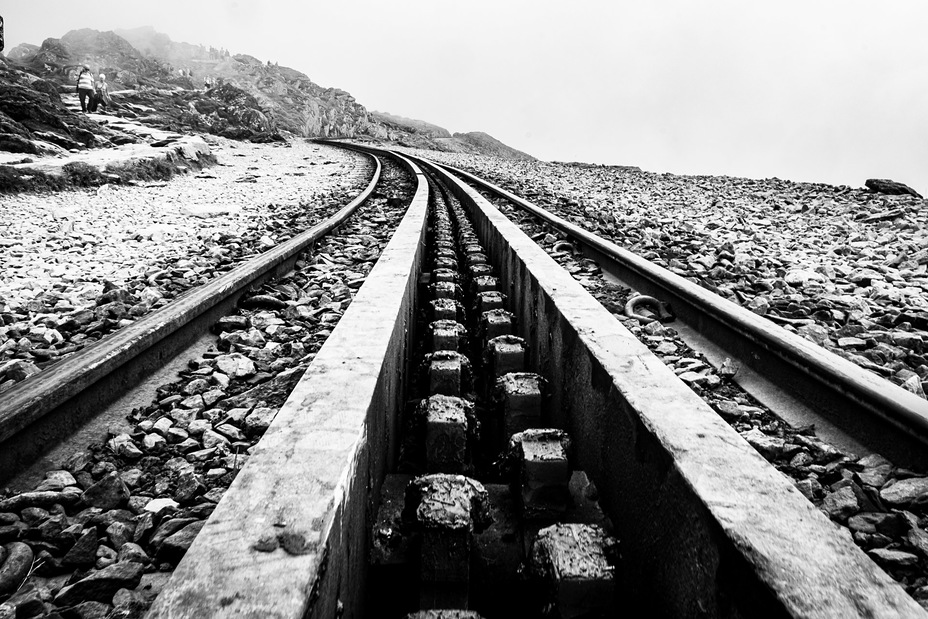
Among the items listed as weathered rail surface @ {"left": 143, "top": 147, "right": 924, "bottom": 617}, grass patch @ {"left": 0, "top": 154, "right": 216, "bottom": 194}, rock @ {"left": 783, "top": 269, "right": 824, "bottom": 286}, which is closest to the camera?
weathered rail surface @ {"left": 143, "top": 147, "right": 924, "bottom": 617}

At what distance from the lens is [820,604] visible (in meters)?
0.63

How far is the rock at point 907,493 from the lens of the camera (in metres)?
1.19

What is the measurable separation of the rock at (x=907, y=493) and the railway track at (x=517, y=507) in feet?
1.82

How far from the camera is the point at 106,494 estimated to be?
3.96ft

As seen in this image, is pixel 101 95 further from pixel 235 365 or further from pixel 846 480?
pixel 846 480

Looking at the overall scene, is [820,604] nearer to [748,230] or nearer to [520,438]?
[520,438]

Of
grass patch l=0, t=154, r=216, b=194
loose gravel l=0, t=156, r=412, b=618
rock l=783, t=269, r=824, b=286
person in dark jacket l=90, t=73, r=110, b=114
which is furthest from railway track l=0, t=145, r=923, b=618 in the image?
person in dark jacket l=90, t=73, r=110, b=114

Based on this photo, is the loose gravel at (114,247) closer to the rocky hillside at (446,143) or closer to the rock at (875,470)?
the rock at (875,470)

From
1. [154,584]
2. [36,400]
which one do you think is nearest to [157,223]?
[36,400]

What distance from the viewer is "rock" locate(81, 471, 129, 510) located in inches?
46.8

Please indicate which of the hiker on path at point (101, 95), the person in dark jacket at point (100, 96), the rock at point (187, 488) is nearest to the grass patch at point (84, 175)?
the rock at point (187, 488)

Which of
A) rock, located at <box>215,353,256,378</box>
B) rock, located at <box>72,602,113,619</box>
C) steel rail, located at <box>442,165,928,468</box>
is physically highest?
steel rail, located at <box>442,165,928,468</box>

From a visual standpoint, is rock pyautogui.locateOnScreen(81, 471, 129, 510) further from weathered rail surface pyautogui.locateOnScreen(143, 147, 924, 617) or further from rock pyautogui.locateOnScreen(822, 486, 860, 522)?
rock pyautogui.locateOnScreen(822, 486, 860, 522)

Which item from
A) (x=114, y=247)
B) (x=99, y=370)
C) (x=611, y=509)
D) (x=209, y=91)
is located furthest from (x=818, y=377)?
(x=209, y=91)
